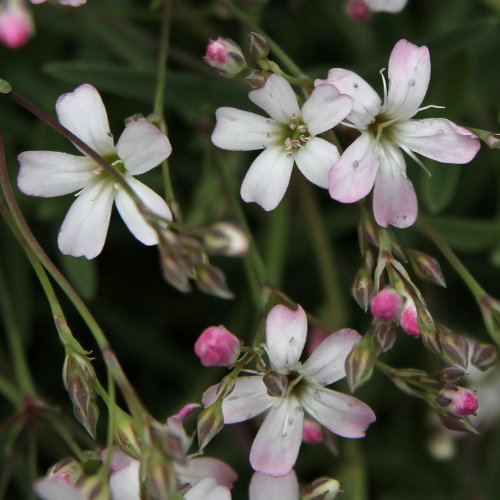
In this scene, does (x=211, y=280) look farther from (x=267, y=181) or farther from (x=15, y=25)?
(x=15, y=25)

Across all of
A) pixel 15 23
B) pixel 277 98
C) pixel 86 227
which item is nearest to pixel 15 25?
pixel 15 23

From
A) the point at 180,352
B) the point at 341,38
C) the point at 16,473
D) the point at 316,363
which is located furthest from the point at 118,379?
the point at 341,38

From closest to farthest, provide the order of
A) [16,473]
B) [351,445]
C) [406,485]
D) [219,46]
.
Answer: [219,46]
[351,445]
[16,473]
[406,485]

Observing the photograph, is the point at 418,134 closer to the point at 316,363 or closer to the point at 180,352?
the point at 316,363

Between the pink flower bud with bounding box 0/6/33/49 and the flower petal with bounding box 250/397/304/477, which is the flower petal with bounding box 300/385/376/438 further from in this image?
the pink flower bud with bounding box 0/6/33/49

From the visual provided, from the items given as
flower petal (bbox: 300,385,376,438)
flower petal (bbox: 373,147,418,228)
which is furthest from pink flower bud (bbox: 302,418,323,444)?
flower petal (bbox: 373,147,418,228)
